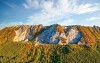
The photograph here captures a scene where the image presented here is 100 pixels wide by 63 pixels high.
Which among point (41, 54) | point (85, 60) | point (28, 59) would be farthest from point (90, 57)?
point (28, 59)

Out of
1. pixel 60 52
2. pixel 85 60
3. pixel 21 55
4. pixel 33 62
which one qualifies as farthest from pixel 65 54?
pixel 21 55

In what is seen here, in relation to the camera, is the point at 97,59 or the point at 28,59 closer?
the point at 97,59

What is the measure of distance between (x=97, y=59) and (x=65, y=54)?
3345 centimetres

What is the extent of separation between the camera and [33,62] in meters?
186

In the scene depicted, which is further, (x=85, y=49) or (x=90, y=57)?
(x=85, y=49)

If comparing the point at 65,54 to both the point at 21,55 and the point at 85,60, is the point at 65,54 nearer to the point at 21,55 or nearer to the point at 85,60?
the point at 85,60

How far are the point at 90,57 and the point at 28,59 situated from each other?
211ft

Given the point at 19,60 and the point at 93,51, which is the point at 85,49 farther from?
the point at 19,60

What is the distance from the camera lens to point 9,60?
7436 inches

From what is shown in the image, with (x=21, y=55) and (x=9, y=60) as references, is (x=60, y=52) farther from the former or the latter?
(x=9, y=60)

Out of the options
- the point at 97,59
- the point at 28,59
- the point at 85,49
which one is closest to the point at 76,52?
the point at 85,49

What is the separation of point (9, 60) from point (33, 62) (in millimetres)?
25207

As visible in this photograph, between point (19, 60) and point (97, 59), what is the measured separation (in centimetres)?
7942

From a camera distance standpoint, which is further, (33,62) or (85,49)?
(85,49)
